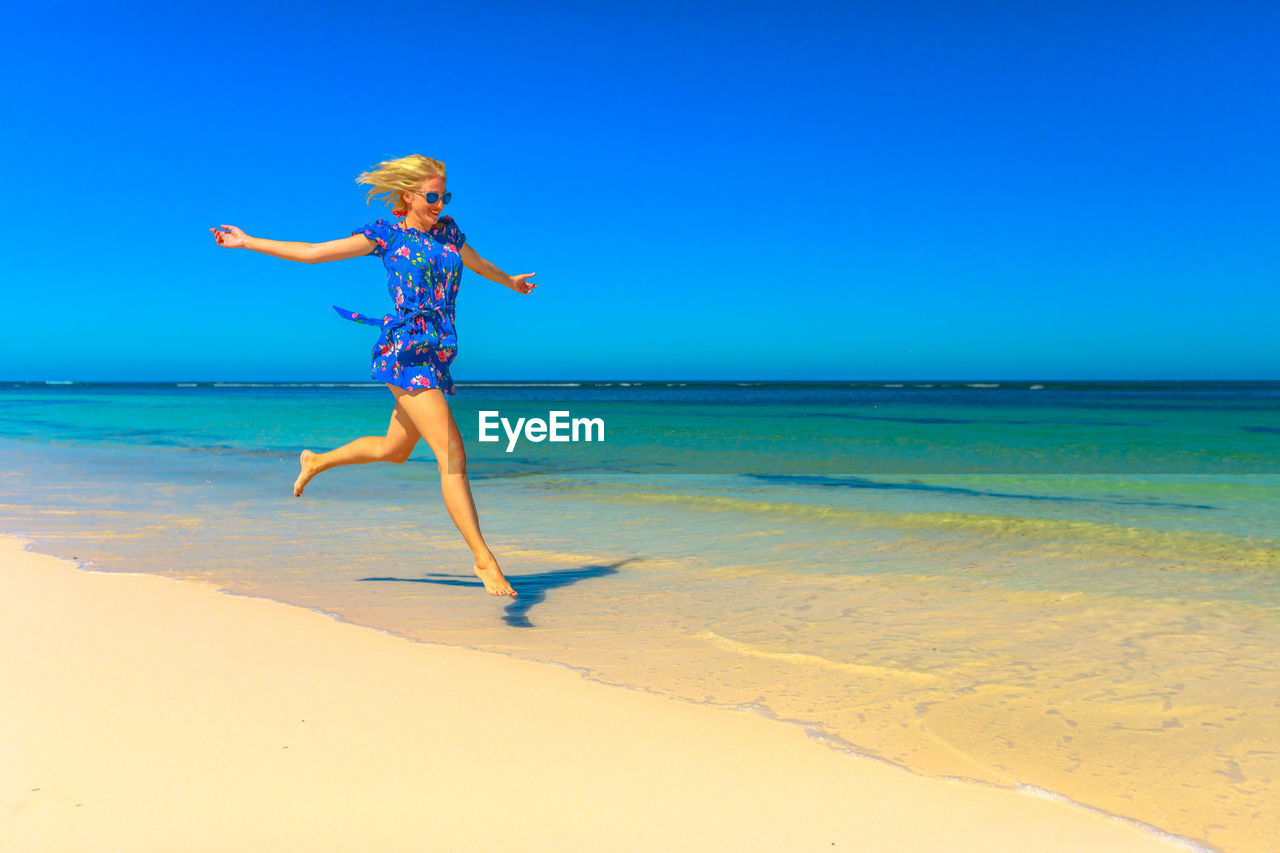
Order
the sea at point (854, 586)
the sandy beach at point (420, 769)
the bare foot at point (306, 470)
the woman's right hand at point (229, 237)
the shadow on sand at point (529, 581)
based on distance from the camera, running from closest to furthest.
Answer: the sandy beach at point (420, 769) < the sea at point (854, 586) < the woman's right hand at point (229, 237) < the shadow on sand at point (529, 581) < the bare foot at point (306, 470)

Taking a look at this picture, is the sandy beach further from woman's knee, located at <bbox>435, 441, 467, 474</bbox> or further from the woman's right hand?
the woman's right hand

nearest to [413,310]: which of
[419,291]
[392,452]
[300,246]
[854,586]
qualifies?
[419,291]

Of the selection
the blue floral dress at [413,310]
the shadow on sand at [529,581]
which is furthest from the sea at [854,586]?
the blue floral dress at [413,310]

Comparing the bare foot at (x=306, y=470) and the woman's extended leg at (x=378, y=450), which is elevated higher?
the woman's extended leg at (x=378, y=450)

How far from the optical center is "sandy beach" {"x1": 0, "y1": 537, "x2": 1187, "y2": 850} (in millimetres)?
2002

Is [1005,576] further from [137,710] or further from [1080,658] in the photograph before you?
[137,710]

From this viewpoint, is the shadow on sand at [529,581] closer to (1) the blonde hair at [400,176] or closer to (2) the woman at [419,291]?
(2) the woman at [419,291]

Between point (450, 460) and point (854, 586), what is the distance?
212 centimetres

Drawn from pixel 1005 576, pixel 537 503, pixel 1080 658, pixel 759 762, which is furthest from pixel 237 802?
pixel 537 503

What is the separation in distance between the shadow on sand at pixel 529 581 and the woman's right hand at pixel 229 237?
1.85 metres

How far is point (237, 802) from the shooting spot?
6.95ft

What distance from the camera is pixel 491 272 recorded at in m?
4.49

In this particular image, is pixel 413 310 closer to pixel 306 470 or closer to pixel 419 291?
pixel 419 291

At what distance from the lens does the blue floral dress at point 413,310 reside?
155 inches
